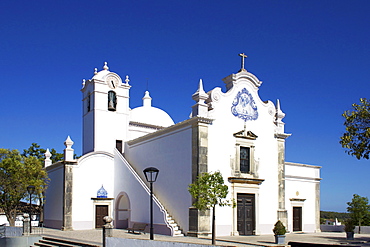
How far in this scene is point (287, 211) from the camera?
2766 centimetres

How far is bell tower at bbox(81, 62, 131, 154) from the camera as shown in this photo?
30.5 metres

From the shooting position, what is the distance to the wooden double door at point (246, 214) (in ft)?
78.1

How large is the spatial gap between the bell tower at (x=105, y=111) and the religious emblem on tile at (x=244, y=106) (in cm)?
995

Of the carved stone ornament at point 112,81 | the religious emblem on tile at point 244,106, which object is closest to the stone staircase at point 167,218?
the religious emblem on tile at point 244,106

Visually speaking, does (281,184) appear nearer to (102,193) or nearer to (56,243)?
(102,193)

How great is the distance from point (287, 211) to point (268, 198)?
3151 millimetres

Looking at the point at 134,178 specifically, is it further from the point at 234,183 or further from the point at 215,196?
the point at 215,196

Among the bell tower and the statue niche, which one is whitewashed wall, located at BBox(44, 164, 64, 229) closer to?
the bell tower

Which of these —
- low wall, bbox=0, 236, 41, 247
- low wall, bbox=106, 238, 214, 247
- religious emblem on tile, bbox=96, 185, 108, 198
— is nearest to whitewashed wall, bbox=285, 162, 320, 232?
religious emblem on tile, bbox=96, 185, 108, 198

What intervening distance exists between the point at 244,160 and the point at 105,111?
11.2 m

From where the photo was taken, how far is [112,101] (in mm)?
31266

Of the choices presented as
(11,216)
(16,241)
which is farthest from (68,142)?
(16,241)

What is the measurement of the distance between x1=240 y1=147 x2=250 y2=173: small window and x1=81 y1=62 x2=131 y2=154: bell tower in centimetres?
1005

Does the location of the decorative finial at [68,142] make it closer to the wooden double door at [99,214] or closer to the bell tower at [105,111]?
the bell tower at [105,111]
